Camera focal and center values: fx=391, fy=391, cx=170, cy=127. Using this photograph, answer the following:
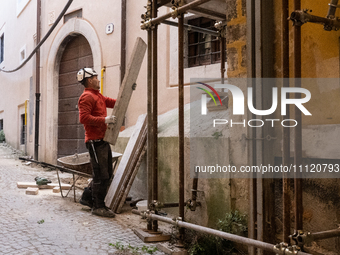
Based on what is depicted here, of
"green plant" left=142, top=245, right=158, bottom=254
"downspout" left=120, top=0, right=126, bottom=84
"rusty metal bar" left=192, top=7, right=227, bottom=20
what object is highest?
"downspout" left=120, top=0, right=126, bottom=84

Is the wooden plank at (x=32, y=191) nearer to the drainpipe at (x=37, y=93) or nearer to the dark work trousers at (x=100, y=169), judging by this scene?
the dark work trousers at (x=100, y=169)

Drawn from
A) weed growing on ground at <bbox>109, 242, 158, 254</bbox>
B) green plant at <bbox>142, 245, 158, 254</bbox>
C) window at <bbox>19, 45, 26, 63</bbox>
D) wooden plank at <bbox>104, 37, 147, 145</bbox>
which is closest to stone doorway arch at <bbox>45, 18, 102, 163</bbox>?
window at <bbox>19, 45, 26, 63</bbox>

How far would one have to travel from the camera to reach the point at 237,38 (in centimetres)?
357

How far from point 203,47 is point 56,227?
392 cm

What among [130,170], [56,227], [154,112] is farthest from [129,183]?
[154,112]

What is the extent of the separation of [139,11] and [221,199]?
5.56m

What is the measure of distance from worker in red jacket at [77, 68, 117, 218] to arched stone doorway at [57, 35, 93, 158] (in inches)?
213

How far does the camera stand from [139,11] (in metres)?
8.31

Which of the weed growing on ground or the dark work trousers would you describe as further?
the dark work trousers

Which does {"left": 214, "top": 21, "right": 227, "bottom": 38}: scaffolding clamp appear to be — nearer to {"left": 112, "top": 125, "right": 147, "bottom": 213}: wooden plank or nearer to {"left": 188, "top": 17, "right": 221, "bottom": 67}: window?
{"left": 188, "top": 17, "right": 221, "bottom": 67}: window

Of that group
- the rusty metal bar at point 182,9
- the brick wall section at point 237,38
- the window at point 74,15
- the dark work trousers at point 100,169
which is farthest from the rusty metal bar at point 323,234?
the window at point 74,15

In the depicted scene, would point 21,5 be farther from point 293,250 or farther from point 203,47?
point 293,250

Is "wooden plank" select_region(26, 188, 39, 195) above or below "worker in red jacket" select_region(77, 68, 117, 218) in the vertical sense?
below

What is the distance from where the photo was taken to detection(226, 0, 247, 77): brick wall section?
3525 millimetres
